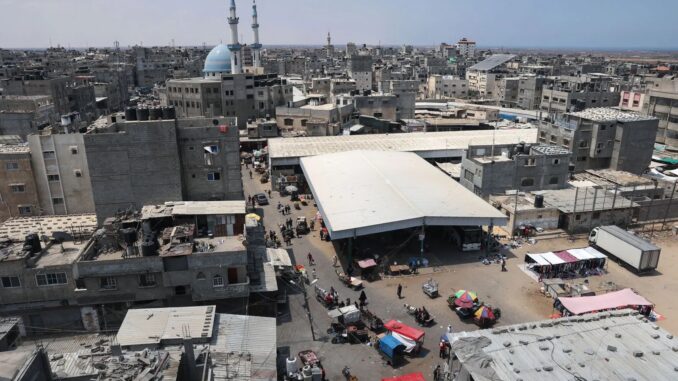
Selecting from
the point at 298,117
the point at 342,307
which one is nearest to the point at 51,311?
the point at 342,307

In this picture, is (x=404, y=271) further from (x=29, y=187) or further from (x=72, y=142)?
(x=29, y=187)

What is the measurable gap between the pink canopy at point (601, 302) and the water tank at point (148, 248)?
72.7ft

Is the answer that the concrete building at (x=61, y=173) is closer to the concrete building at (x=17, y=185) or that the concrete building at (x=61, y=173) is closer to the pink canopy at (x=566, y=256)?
the concrete building at (x=17, y=185)

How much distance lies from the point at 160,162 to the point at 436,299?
1967 cm

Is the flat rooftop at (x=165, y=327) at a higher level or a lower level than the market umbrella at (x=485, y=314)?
higher

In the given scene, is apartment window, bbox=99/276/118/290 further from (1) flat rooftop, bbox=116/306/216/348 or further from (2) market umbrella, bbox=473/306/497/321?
(2) market umbrella, bbox=473/306/497/321

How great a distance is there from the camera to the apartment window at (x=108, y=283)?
77.8 ft

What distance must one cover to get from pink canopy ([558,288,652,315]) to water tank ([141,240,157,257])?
72.7 ft

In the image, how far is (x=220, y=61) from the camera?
8694 centimetres

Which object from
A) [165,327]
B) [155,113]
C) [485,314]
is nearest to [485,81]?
[155,113]

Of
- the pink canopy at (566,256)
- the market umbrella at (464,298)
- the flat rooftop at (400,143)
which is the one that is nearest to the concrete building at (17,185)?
the flat rooftop at (400,143)

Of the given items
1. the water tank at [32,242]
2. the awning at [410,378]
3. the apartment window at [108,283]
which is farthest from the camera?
the water tank at [32,242]

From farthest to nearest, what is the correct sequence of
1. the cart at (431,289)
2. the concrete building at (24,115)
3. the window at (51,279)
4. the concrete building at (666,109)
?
1. the concrete building at (666,109)
2. the concrete building at (24,115)
3. the cart at (431,289)
4. the window at (51,279)

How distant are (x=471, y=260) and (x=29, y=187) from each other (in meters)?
32.2
